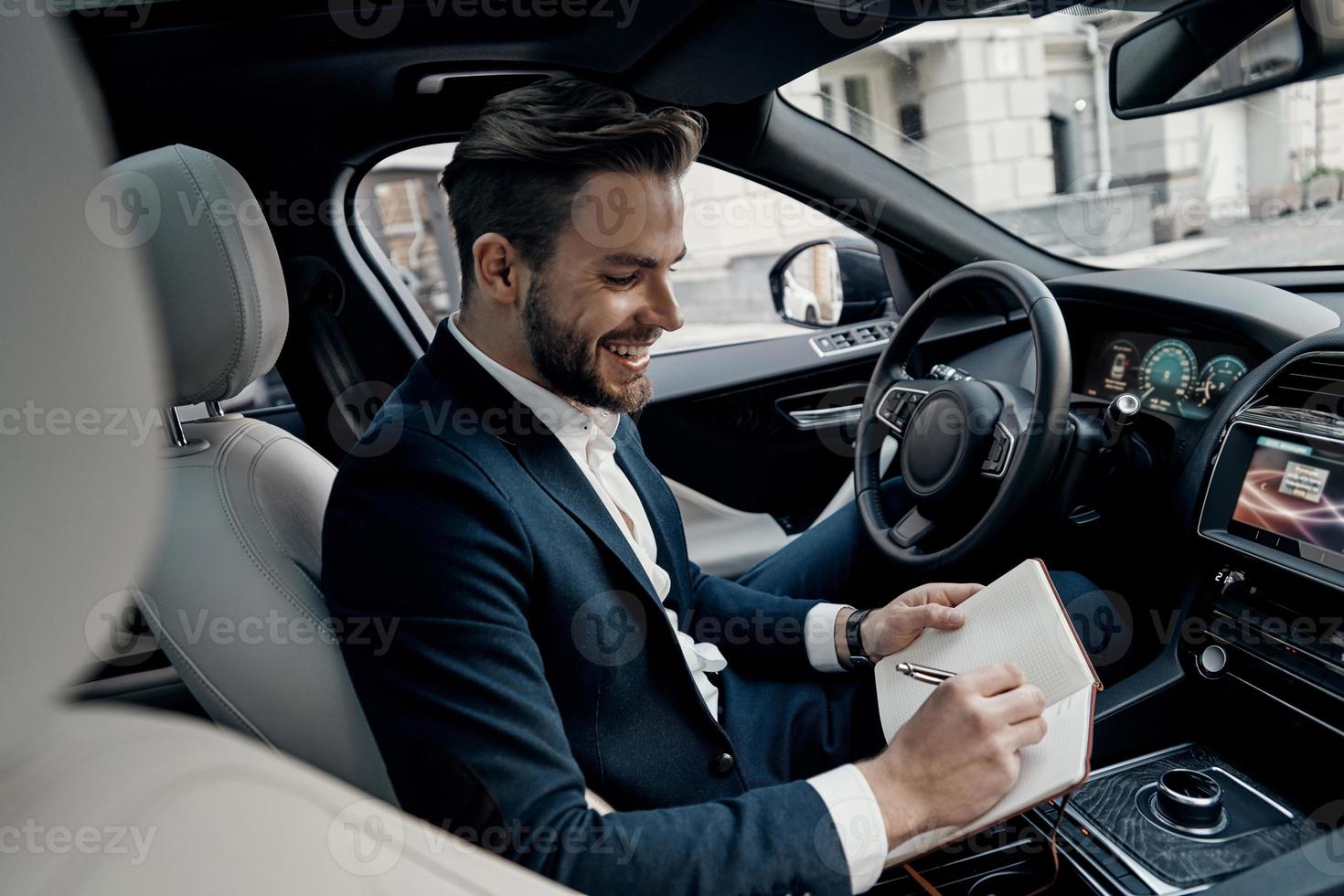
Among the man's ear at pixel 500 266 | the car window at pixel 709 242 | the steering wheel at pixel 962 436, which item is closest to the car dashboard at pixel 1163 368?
the steering wheel at pixel 962 436

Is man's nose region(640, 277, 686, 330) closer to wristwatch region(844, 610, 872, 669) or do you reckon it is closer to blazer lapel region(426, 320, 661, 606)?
blazer lapel region(426, 320, 661, 606)

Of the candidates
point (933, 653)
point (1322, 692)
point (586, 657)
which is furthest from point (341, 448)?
point (1322, 692)

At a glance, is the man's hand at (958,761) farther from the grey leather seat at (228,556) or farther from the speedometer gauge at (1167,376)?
the speedometer gauge at (1167,376)

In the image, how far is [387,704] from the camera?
1.00 meters

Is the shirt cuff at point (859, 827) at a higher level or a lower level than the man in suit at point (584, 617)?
lower

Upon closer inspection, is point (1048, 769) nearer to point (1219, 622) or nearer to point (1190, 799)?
point (1190, 799)

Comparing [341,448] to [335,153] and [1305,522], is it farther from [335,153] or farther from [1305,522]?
[1305,522]

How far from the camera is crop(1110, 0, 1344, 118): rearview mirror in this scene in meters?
1.19

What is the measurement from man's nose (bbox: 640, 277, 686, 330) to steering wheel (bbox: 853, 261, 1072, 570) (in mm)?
596

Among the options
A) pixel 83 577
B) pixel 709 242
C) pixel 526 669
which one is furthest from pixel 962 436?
pixel 709 242

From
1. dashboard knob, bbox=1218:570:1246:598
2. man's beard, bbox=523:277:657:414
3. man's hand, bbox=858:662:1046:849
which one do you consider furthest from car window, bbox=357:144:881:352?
man's hand, bbox=858:662:1046:849

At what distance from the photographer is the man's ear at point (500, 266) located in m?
1.19

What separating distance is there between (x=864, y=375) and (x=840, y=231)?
1.25 feet

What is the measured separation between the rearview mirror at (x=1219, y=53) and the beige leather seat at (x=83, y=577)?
4.25 ft
